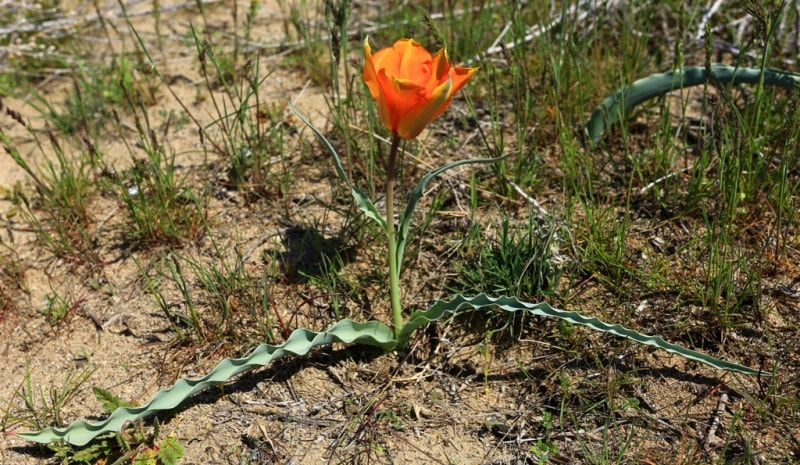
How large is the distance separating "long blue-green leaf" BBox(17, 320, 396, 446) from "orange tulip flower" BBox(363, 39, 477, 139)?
1.96ft

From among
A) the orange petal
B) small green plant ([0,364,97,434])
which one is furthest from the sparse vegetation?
the orange petal

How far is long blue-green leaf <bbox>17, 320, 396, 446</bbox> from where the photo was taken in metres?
1.84

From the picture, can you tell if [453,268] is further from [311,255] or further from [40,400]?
[40,400]

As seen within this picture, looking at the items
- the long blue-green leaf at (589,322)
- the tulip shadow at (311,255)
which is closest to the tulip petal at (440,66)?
the long blue-green leaf at (589,322)

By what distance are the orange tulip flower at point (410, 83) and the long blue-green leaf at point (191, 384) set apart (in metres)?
Answer: 0.60

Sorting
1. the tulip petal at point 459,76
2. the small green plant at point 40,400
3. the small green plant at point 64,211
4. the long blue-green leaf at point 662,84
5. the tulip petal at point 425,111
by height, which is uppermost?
the tulip petal at point 459,76

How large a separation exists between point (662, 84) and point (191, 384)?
1899 mm

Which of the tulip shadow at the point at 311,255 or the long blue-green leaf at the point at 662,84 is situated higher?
the long blue-green leaf at the point at 662,84

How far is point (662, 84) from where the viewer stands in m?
2.52

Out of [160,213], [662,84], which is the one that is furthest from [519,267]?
[160,213]

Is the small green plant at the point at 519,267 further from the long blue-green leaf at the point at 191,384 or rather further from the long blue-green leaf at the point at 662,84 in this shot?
the long blue-green leaf at the point at 662,84

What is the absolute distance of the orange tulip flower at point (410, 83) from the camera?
5.50 ft

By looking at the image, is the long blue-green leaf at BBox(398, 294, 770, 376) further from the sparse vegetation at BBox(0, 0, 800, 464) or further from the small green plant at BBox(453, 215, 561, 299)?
the small green plant at BBox(453, 215, 561, 299)

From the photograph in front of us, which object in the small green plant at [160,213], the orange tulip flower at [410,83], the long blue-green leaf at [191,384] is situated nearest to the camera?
the orange tulip flower at [410,83]
